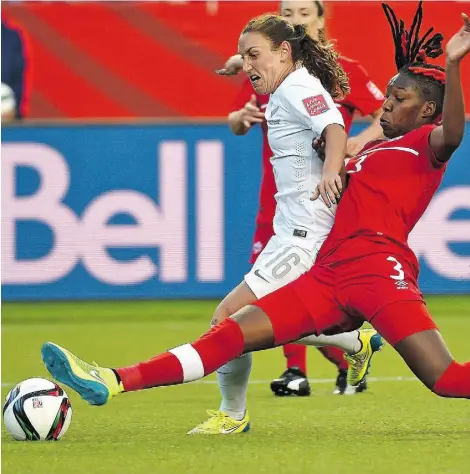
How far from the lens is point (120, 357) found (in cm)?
915

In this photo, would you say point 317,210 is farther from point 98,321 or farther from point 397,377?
point 98,321

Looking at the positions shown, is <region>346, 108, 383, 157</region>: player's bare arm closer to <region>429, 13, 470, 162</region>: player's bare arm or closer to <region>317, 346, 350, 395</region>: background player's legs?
<region>317, 346, 350, 395</region>: background player's legs

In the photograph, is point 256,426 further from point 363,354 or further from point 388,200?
point 388,200

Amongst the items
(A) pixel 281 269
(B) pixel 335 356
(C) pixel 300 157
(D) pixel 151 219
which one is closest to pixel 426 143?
(C) pixel 300 157

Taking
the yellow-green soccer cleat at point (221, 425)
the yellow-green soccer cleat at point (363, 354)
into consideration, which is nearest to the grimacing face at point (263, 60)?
the yellow-green soccer cleat at point (363, 354)

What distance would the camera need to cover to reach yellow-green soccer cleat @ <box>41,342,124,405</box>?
16.8 feet

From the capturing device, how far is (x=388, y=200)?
223 inches

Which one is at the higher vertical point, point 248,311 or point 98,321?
point 248,311

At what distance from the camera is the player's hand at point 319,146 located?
A: 5832 millimetres

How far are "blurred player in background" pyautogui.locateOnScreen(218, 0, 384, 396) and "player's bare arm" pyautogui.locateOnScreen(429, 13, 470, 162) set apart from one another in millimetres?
1564

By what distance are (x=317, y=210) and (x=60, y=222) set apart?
6015mm

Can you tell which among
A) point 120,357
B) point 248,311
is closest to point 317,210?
point 248,311

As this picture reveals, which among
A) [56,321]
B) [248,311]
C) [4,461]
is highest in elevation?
[248,311]

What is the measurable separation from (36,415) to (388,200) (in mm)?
1718
